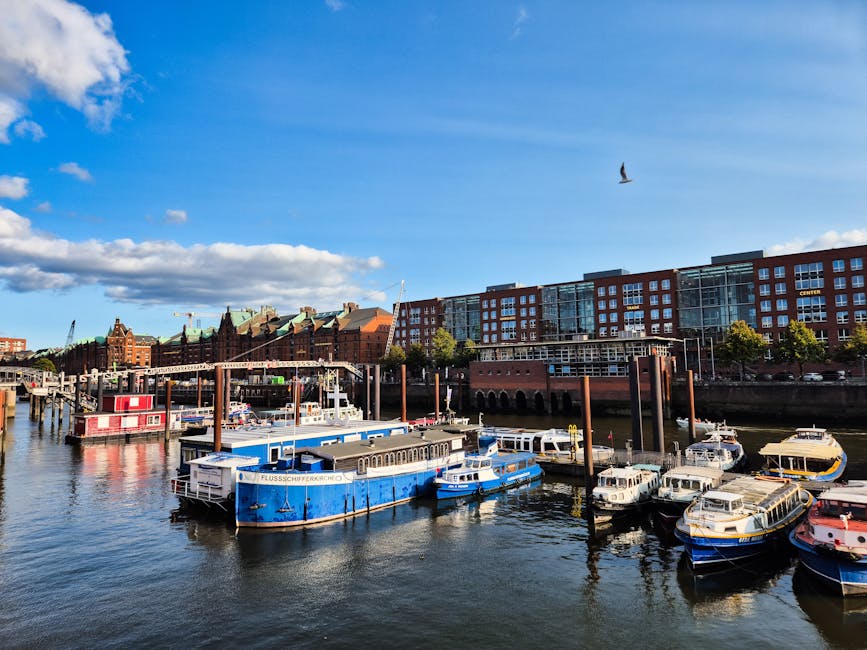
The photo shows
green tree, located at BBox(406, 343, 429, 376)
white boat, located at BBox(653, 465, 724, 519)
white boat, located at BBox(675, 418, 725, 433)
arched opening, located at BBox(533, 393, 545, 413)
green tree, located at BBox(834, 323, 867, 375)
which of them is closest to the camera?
white boat, located at BBox(653, 465, 724, 519)

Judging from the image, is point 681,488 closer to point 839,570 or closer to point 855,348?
point 839,570

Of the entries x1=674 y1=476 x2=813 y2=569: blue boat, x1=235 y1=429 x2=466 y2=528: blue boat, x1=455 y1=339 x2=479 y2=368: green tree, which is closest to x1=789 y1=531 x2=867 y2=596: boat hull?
x1=674 y1=476 x2=813 y2=569: blue boat

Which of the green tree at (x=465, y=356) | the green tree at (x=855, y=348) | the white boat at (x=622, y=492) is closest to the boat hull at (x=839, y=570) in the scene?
the white boat at (x=622, y=492)

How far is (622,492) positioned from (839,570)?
42.0 feet

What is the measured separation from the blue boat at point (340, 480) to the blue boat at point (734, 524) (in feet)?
63.9

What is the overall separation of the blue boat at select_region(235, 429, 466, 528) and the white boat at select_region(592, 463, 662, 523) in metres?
13.5

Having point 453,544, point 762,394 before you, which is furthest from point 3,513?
point 762,394

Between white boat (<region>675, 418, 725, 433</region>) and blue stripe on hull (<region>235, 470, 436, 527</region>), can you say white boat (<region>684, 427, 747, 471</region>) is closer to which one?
white boat (<region>675, 418, 725, 433</region>)

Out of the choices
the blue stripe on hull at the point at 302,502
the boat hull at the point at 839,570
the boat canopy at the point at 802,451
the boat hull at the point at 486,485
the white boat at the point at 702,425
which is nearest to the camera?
the boat hull at the point at 839,570

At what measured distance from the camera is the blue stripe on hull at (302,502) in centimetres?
3456

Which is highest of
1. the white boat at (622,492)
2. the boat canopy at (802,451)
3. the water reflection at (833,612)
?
the boat canopy at (802,451)

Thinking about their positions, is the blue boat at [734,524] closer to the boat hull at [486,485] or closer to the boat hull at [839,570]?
the boat hull at [839,570]

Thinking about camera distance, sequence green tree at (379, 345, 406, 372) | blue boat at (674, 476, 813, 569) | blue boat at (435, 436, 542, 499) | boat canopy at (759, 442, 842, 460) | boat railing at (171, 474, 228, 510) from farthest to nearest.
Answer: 1. green tree at (379, 345, 406, 372)
2. blue boat at (435, 436, 542, 499)
3. boat canopy at (759, 442, 842, 460)
4. boat railing at (171, 474, 228, 510)
5. blue boat at (674, 476, 813, 569)

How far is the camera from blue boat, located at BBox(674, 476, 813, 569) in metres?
26.7
